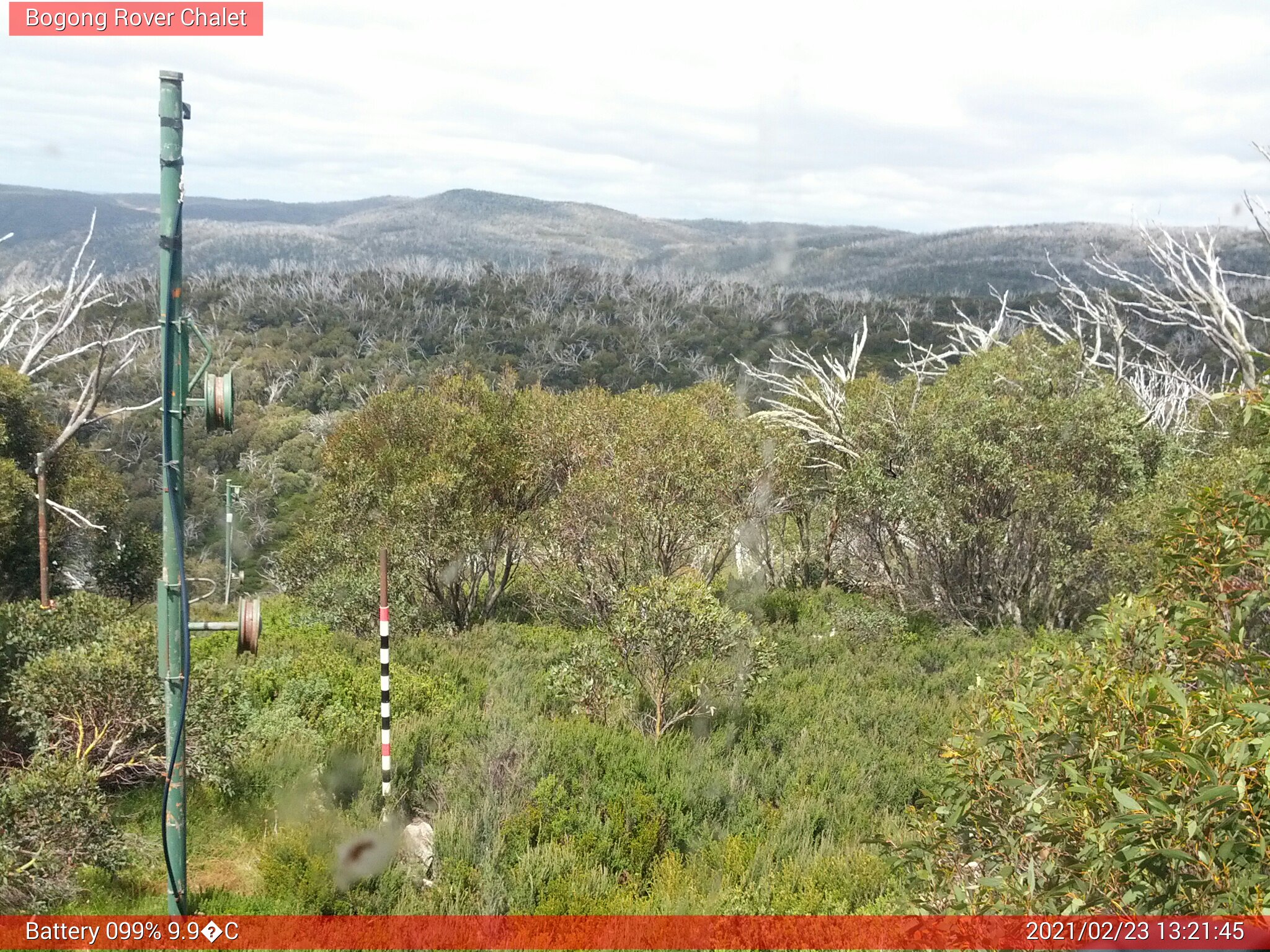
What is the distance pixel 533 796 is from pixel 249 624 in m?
4.31

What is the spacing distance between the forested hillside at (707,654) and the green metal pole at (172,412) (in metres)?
1.47

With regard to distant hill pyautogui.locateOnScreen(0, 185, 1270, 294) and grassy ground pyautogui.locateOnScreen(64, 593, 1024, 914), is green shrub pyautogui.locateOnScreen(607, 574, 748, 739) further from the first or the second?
distant hill pyautogui.locateOnScreen(0, 185, 1270, 294)

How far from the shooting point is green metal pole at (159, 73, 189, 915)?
519cm

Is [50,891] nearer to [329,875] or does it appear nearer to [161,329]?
[329,875]

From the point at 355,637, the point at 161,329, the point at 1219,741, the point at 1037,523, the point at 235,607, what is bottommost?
the point at 235,607

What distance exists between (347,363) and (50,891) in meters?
57.9

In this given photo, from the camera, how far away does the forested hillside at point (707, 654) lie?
4.66 metres

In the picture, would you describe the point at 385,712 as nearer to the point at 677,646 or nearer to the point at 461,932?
the point at 461,932

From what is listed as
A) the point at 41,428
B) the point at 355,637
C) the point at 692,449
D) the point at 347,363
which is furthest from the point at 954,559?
the point at 347,363

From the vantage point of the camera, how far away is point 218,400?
5344mm

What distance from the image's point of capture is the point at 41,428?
17531mm

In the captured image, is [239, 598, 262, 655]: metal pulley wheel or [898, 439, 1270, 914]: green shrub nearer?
[898, 439, 1270, 914]: green shrub

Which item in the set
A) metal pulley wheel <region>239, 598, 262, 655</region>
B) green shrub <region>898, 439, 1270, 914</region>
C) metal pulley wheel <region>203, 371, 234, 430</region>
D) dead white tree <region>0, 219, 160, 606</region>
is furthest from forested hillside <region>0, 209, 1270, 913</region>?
metal pulley wheel <region>203, 371, 234, 430</region>

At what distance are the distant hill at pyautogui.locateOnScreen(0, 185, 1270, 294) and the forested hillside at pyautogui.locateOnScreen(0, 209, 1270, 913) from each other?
3336 cm
